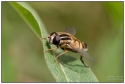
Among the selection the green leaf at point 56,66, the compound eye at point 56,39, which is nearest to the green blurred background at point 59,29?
the compound eye at point 56,39

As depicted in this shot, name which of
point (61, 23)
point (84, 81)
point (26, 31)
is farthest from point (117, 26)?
point (84, 81)

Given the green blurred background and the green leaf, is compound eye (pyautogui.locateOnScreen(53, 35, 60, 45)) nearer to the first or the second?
the green leaf

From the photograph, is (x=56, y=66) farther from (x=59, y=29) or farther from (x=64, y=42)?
(x=59, y=29)

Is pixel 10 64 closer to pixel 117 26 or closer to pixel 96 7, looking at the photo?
pixel 117 26

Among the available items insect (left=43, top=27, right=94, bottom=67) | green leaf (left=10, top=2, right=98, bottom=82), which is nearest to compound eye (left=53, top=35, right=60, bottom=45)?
insect (left=43, top=27, right=94, bottom=67)

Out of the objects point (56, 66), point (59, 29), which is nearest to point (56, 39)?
point (56, 66)

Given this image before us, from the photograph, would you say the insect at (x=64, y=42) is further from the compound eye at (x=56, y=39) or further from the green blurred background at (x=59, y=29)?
the green blurred background at (x=59, y=29)

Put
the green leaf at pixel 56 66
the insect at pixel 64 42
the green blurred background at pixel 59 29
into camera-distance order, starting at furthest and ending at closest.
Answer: the green blurred background at pixel 59 29 < the insect at pixel 64 42 < the green leaf at pixel 56 66

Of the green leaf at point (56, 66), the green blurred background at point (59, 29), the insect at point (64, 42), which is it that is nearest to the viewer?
the green leaf at point (56, 66)
